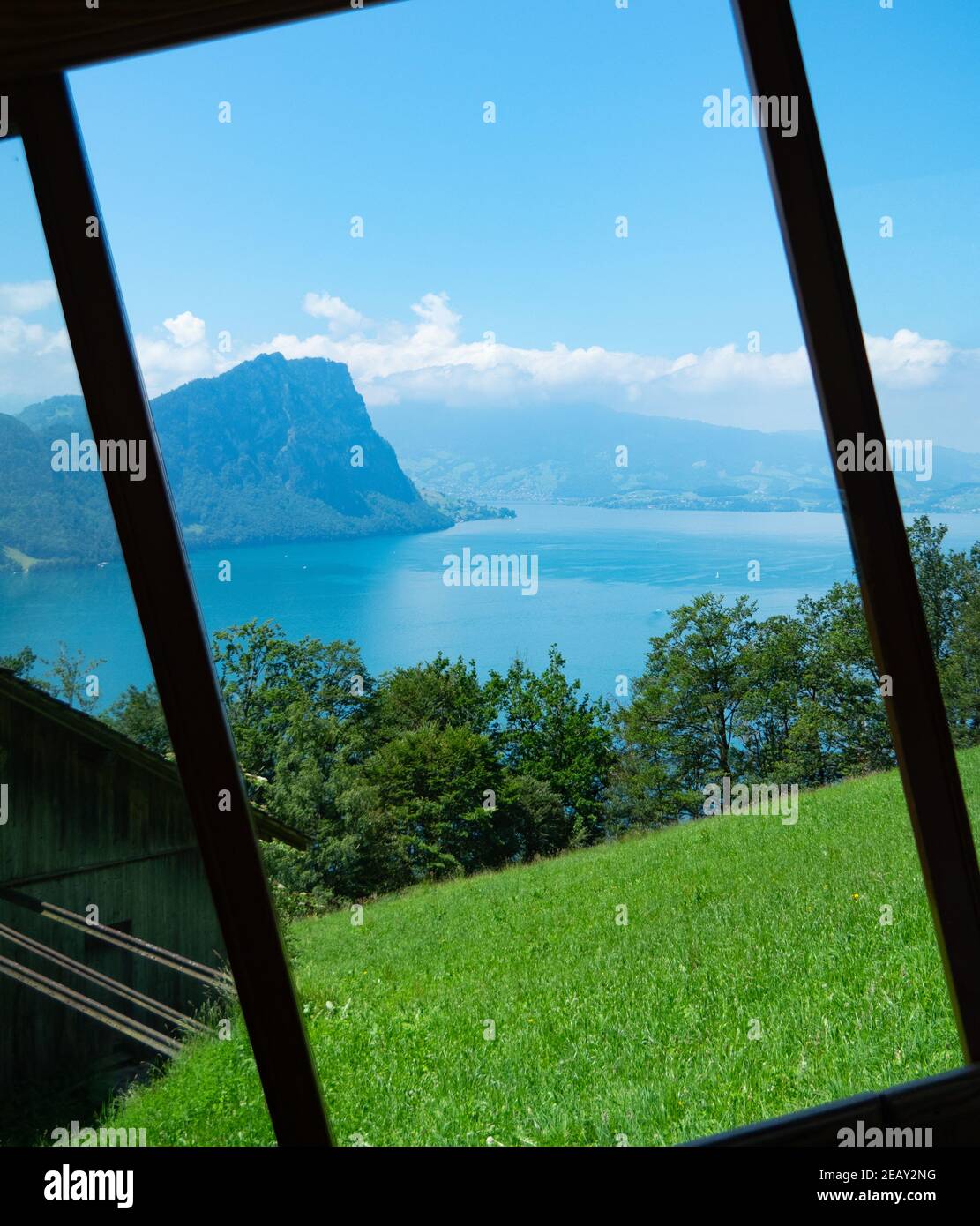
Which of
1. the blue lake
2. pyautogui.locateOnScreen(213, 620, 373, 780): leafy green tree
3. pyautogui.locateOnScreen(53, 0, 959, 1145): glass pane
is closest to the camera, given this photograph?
pyautogui.locateOnScreen(53, 0, 959, 1145): glass pane

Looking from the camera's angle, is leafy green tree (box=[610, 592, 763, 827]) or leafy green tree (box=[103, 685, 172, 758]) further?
leafy green tree (box=[610, 592, 763, 827])


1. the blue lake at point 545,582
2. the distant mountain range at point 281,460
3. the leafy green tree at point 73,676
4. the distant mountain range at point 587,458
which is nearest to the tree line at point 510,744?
the blue lake at point 545,582

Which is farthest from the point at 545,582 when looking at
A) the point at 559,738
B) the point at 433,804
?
the point at 433,804

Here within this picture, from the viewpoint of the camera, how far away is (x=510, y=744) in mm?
3436

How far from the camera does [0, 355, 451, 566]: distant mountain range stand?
3207 mm

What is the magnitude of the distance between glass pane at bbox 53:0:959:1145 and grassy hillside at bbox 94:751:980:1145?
0.01 metres

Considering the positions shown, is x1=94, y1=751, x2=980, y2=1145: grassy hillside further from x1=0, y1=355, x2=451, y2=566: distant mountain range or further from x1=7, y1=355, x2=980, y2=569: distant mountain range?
x1=0, y1=355, x2=451, y2=566: distant mountain range

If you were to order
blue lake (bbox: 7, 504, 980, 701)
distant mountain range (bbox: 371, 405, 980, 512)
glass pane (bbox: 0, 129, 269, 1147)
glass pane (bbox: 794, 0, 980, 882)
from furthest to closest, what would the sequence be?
distant mountain range (bbox: 371, 405, 980, 512) < blue lake (bbox: 7, 504, 980, 701) < glass pane (bbox: 794, 0, 980, 882) < glass pane (bbox: 0, 129, 269, 1147)

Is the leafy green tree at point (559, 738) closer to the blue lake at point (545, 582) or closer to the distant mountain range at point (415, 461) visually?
the blue lake at point (545, 582)

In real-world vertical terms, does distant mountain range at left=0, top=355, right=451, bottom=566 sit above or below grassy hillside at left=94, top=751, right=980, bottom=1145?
above

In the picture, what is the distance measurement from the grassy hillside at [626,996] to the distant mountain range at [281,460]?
4.48ft

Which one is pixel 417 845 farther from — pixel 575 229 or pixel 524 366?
pixel 575 229

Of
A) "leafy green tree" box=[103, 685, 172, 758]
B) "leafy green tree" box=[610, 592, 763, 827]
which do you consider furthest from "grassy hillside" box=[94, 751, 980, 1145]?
"leafy green tree" box=[103, 685, 172, 758]

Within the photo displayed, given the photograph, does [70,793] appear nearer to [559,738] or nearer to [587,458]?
[559,738]
